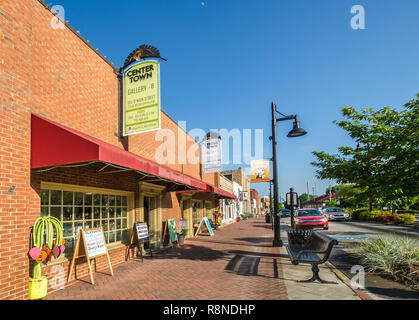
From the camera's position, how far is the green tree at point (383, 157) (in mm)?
7058

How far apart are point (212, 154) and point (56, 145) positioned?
12.2 meters

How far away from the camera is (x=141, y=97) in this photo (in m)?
7.50

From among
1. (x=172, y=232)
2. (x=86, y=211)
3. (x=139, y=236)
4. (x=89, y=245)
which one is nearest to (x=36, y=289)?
(x=89, y=245)

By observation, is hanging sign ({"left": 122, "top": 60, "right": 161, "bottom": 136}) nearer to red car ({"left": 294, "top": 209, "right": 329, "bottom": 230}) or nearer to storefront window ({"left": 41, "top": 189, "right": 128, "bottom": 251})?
storefront window ({"left": 41, "top": 189, "right": 128, "bottom": 251})

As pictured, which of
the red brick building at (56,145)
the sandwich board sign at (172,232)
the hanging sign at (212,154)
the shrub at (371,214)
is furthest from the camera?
the shrub at (371,214)

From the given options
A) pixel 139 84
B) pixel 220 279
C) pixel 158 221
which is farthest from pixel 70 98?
pixel 158 221

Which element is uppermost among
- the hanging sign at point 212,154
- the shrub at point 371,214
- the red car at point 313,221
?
the hanging sign at point 212,154

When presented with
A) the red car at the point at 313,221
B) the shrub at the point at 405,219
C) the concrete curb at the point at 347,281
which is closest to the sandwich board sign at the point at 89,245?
the concrete curb at the point at 347,281

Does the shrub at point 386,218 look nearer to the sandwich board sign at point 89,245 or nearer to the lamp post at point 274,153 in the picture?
the lamp post at point 274,153

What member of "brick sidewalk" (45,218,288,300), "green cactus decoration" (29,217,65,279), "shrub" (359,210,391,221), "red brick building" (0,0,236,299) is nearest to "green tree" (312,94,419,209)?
"brick sidewalk" (45,218,288,300)

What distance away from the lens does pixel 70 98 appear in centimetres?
632

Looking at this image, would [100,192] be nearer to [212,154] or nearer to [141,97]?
[141,97]

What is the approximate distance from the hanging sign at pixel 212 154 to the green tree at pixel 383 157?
8.15 m
